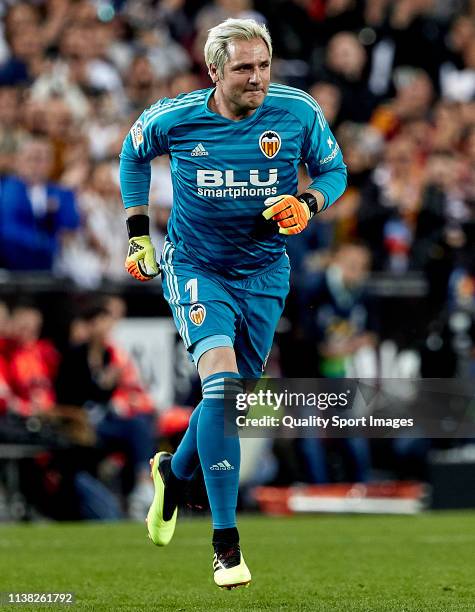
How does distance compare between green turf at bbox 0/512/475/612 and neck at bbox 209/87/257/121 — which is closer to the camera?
green turf at bbox 0/512/475/612

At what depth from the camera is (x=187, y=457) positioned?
7.01m

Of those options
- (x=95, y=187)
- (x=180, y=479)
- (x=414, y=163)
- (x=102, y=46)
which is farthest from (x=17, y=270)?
(x=180, y=479)

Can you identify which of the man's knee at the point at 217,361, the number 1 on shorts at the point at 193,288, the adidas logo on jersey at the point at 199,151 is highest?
the adidas logo on jersey at the point at 199,151

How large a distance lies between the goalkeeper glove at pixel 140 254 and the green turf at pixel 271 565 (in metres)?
1.54

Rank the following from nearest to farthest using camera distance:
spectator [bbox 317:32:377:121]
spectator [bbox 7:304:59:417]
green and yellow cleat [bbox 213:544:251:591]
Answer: green and yellow cleat [bbox 213:544:251:591] < spectator [bbox 7:304:59:417] < spectator [bbox 317:32:377:121]

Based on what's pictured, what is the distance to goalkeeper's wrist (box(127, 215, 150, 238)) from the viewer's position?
7.00 metres

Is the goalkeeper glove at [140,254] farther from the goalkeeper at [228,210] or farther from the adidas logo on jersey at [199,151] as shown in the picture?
the adidas logo on jersey at [199,151]

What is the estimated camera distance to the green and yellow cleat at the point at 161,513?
278 inches

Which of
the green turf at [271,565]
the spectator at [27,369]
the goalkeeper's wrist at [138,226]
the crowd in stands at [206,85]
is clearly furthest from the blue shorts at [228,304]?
the crowd in stands at [206,85]

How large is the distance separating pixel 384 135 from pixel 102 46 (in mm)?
3413

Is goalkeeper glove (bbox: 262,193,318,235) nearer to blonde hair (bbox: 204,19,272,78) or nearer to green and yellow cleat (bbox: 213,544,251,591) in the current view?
blonde hair (bbox: 204,19,272,78)

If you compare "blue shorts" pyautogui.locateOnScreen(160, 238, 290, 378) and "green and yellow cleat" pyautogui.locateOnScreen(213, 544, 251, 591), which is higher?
"blue shorts" pyautogui.locateOnScreen(160, 238, 290, 378)

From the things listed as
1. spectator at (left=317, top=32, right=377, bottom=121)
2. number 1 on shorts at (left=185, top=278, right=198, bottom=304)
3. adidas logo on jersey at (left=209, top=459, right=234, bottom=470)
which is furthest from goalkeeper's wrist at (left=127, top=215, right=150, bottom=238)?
spectator at (left=317, top=32, right=377, bottom=121)

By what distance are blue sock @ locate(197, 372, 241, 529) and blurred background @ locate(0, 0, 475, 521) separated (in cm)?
610
